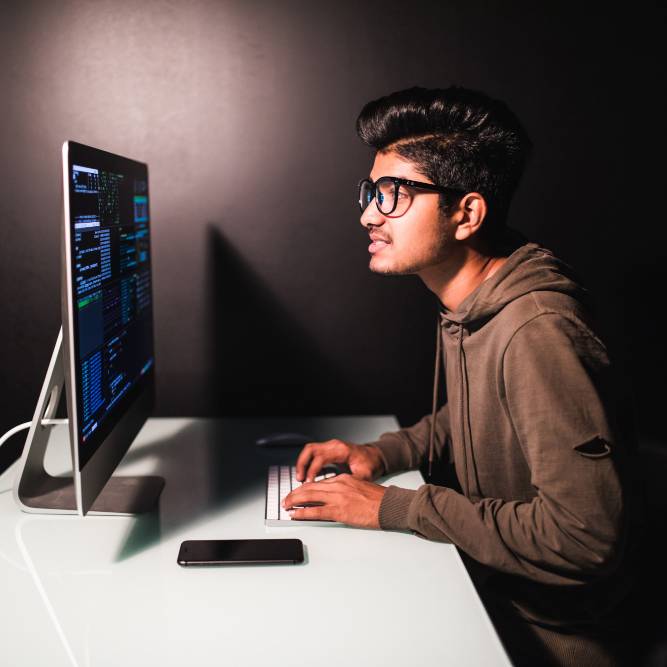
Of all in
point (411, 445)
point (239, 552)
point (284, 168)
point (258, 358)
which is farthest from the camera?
point (258, 358)

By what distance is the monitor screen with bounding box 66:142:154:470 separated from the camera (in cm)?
102

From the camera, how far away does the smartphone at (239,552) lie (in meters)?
1.08

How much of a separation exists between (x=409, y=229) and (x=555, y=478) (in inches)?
22.7

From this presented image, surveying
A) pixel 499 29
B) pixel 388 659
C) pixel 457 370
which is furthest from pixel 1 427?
pixel 499 29

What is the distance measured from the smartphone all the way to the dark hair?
0.70 meters

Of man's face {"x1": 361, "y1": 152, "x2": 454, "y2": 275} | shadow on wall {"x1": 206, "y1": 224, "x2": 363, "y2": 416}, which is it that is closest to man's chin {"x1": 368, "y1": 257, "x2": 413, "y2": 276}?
man's face {"x1": 361, "y1": 152, "x2": 454, "y2": 275}

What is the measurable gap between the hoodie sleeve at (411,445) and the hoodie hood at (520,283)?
1.15 ft

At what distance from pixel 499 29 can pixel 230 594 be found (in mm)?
1661

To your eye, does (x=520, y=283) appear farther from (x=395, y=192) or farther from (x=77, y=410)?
(x=77, y=410)

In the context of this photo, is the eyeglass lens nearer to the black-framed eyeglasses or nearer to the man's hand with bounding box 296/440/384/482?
the black-framed eyeglasses

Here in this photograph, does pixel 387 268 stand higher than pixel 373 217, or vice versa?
pixel 373 217

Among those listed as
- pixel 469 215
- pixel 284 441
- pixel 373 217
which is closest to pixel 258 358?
pixel 284 441

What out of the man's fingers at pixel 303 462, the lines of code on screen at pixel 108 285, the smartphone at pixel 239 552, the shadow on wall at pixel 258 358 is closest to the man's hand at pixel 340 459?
the man's fingers at pixel 303 462

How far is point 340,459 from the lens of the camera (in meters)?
1.47
